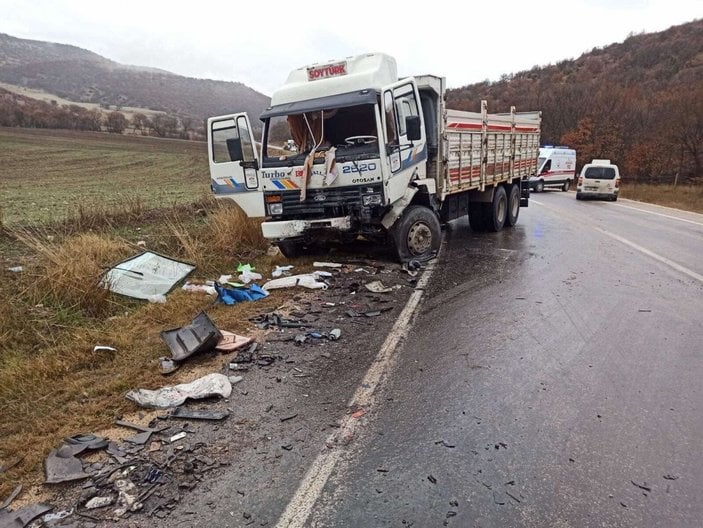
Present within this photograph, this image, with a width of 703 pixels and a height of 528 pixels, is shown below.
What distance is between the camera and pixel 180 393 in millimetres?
3711

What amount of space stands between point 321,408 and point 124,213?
8.95 metres

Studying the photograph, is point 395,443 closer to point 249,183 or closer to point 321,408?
point 321,408

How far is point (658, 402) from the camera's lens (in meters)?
3.48

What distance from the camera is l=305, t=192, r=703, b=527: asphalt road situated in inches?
97.7

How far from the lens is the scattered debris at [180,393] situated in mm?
3594

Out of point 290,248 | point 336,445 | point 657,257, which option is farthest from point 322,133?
point 657,257

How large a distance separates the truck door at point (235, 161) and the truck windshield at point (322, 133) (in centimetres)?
35

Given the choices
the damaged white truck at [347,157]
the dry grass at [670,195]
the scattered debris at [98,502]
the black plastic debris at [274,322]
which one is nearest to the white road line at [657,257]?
the damaged white truck at [347,157]

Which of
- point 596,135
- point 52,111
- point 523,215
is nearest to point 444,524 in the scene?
point 523,215

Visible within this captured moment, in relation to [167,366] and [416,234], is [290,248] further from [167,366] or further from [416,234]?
[167,366]

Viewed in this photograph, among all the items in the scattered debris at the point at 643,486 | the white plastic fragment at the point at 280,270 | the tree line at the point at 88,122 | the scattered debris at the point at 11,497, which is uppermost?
the tree line at the point at 88,122

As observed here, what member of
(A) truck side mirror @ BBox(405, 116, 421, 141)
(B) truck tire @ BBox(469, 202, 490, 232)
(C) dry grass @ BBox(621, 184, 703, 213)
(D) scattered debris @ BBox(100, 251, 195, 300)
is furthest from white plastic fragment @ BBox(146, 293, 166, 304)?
(C) dry grass @ BBox(621, 184, 703, 213)

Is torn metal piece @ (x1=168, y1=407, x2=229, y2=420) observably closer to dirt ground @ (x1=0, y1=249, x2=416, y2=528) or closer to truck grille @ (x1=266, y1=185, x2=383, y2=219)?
dirt ground @ (x1=0, y1=249, x2=416, y2=528)

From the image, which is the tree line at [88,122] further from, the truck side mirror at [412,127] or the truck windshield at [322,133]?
the truck side mirror at [412,127]
